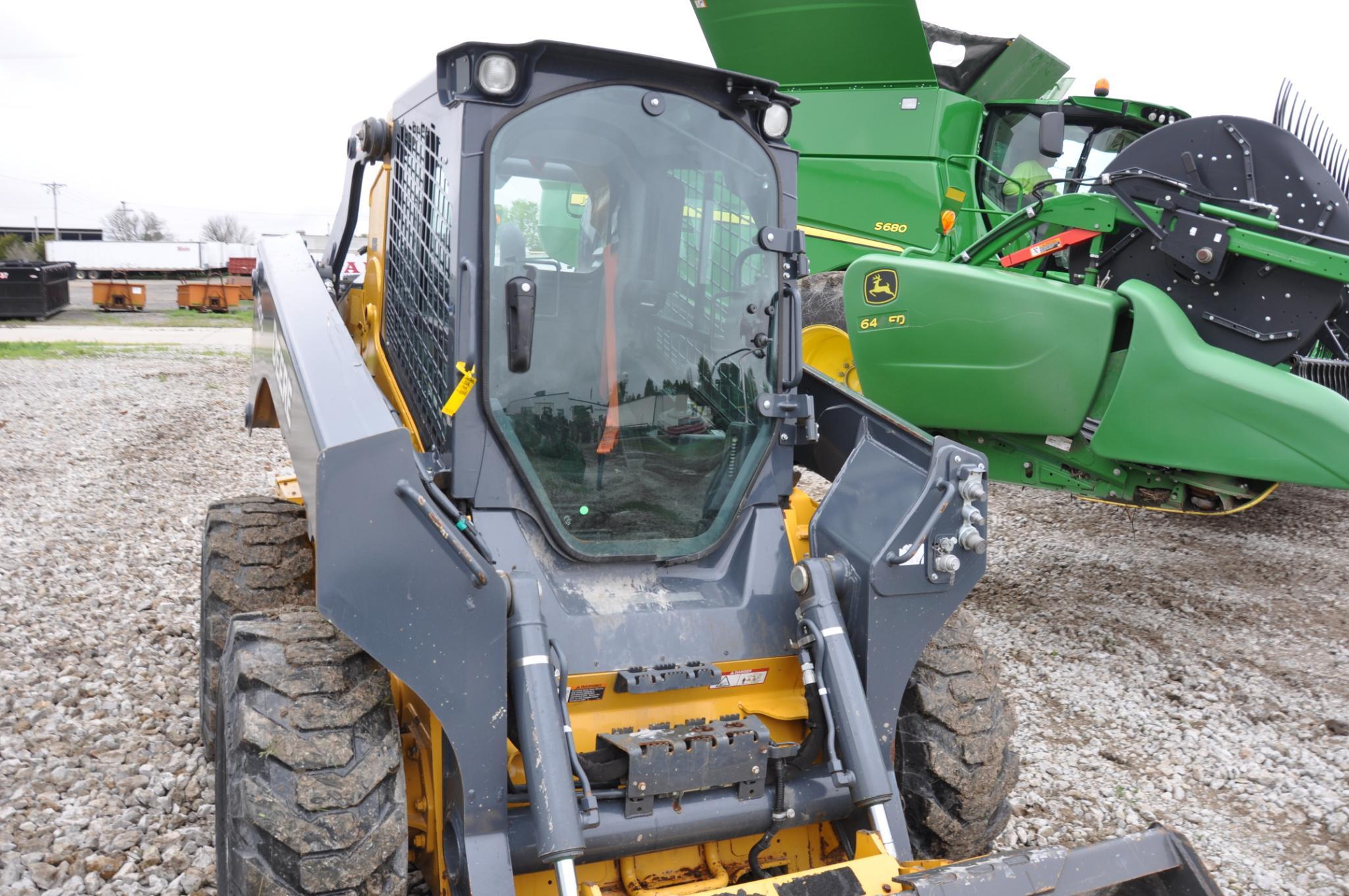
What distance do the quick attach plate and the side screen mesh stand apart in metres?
0.85

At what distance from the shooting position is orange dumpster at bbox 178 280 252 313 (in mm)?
24828

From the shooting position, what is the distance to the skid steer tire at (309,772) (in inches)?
81.8

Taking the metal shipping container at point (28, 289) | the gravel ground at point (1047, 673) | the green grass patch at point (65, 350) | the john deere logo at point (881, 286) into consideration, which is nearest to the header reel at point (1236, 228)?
the john deere logo at point (881, 286)

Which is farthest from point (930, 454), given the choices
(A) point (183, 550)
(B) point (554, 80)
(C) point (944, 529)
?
(A) point (183, 550)

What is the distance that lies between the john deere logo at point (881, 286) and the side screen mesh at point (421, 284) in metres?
2.85

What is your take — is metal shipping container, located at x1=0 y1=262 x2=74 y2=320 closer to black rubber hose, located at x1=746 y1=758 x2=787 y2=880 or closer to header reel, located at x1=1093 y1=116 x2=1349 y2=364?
header reel, located at x1=1093 y1=116 x2=1349 y2=364

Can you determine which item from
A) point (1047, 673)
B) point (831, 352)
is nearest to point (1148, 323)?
point (1047, 673)

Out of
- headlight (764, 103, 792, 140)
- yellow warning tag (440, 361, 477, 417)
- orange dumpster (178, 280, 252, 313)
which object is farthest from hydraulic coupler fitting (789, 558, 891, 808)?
orange dumpster (178, 280, 252, 313)

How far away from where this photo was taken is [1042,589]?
19.5 ft

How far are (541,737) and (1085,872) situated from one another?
47.5 inches

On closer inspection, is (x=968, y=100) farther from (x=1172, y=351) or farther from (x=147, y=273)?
(x=147, y=273)

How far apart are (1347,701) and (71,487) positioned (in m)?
7.45

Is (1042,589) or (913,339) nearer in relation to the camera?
(913,339)

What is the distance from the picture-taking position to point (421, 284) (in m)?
2.87
